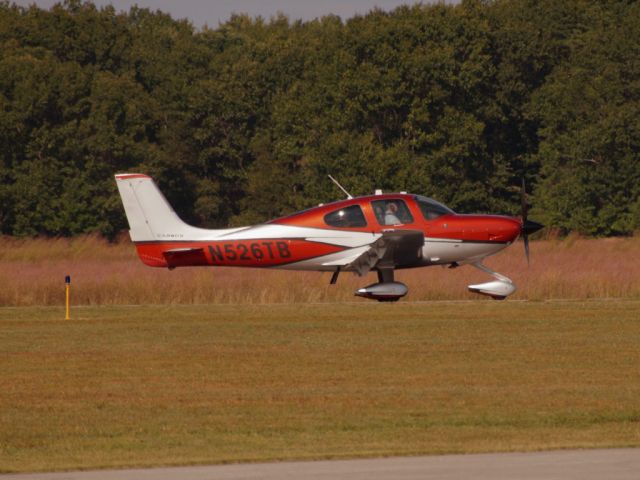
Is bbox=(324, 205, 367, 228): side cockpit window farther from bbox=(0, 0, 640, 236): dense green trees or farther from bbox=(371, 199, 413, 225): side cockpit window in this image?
bbox=(0, 0, 640, 236): dense green trees

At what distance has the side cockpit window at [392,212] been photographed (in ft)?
91.0

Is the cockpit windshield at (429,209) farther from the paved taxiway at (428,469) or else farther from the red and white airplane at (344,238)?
the paved taxiway at (428,469)

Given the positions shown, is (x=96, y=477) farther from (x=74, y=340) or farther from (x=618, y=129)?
(x=618, y=129)

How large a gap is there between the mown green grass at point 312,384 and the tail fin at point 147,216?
188cm

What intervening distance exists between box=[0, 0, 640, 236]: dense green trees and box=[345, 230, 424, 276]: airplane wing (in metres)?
36.2

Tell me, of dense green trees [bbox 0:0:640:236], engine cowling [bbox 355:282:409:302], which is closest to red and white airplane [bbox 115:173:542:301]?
engine cowling [bbox 355:282:409:302]

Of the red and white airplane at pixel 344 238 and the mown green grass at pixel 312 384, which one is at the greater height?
the red and white airplane at pixel 344 238

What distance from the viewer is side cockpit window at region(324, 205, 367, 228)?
27.9 metres

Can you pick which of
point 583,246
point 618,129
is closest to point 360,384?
point 583,246

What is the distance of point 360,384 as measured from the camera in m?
17.3

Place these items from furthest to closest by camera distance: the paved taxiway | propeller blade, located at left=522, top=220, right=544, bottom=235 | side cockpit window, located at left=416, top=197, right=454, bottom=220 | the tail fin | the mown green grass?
propeller blade, located at left=522, top=220, right=544, bottom=235, the tail fin, side cockpit window, located at left=416, top=197, right=454, bottom=220, the mown green grass, the paved taxiway

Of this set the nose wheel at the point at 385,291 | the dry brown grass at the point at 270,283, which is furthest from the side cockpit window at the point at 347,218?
the dry brown grass at the point at 270,283

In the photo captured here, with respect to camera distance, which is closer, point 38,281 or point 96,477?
point 96,477

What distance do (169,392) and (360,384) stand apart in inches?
88.5
